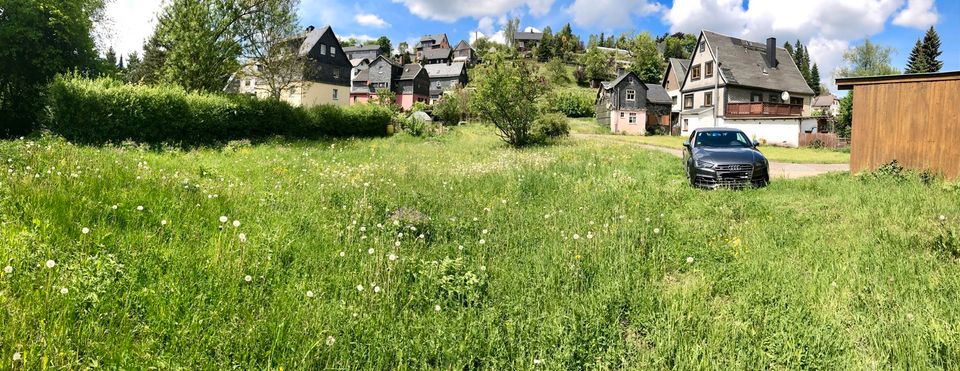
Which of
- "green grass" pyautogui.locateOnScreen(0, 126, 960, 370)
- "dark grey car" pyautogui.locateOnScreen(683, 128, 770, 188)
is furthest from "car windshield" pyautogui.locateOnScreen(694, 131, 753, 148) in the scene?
"green grass" pyautogui.locateOnScreen(0, 126, 960, 370)

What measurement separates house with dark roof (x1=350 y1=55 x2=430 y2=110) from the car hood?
6607 cm

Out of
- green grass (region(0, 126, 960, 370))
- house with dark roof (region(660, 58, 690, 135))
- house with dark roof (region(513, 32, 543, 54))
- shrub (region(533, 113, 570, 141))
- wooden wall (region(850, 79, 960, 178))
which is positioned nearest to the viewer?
green grass (region(0, 126, 960, 370))

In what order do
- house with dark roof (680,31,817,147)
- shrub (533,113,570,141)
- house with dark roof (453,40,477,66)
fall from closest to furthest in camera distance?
shrub (533,113,570,141) < house with dark roof (680,31,817,147) < house with dark roof (453,40,477,66)

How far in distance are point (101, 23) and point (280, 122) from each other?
20003 millimetres

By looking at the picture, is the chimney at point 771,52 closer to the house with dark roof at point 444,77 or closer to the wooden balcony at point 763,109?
the wooden balcony at point 763,109

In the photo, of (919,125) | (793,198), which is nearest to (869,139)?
(919,125)

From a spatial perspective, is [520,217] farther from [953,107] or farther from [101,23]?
[101,23]

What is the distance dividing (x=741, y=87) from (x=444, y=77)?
176 ft

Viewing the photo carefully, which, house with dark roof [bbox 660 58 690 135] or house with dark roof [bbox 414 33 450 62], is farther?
house with dark roof [bbox 414 33 450 62]

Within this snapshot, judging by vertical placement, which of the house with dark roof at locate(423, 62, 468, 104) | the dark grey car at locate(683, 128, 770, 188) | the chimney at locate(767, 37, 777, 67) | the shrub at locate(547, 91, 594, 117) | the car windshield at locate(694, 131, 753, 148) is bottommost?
the dark grey car at locate(683, 128, 770, 188)

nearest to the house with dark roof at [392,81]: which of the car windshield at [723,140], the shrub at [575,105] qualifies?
the shrub at [575,105]

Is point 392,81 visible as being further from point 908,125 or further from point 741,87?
point 908,125

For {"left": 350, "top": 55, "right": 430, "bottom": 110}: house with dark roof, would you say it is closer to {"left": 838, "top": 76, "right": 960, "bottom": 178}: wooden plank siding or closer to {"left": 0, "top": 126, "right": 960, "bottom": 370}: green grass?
{"left": 838, "top": 76, "right": 960, "bottom": 178}: wooden plank siding

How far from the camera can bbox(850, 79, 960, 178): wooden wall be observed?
10.3 m
